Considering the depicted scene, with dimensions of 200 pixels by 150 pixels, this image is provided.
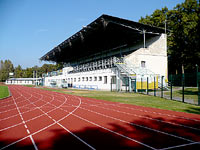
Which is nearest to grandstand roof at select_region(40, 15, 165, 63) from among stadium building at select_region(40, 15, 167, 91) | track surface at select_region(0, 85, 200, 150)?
stadium building at select_region(40, 15, 167, 91)

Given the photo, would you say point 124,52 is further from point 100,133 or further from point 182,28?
point 100,133

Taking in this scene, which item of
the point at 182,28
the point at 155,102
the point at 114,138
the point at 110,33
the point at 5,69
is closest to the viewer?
the point at 114,138

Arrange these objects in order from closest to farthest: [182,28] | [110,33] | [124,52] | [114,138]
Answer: [114,138]
[110,33]
[124,52]
[182,28]

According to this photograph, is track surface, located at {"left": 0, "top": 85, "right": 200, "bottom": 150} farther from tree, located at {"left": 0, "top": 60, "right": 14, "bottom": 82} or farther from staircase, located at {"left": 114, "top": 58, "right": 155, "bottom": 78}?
tree, located at {"left": 0, "top": 60, "right": 14, "bottom": 82}

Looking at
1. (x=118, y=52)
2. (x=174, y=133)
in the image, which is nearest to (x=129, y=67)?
(x=118, y=52)

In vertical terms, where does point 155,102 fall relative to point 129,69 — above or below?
below

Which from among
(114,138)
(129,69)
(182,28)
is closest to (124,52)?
(129,69)

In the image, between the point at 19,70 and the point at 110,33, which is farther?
the point at 19,70

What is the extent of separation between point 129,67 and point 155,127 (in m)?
20.9

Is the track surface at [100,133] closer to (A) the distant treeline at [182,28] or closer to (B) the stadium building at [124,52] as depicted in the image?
(B) the stadium building at [124,52]

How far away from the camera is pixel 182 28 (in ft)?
119

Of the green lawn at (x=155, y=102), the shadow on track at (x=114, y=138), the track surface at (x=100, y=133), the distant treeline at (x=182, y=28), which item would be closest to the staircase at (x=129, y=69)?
the green lawn at (x=155, y=102)

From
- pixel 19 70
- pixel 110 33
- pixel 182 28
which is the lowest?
pixel 19 70

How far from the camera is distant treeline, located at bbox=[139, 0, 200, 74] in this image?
3434 centimetres
